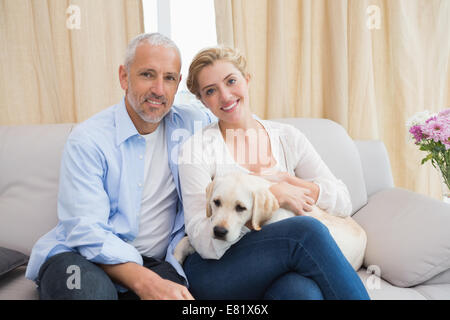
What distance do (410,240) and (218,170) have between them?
0.94 meters

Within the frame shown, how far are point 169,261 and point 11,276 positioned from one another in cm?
78

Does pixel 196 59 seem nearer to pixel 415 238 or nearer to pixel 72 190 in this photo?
pixel 72 190

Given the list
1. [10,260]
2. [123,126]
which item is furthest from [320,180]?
[10,260]

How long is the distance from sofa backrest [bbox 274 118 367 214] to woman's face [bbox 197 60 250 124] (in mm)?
704

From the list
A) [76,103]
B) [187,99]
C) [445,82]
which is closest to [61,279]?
[76,103]

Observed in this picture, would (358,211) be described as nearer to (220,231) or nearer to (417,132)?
(417,132)

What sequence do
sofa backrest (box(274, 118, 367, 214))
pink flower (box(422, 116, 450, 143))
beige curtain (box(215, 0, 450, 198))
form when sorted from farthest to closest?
beige curtain (box(215, 0, 450, 198)) < sofa backrest (box(274, 118, 367, 214)) < pink flower (box(422, 116, 450, 143))

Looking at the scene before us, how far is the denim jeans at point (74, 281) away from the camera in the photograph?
1100mm

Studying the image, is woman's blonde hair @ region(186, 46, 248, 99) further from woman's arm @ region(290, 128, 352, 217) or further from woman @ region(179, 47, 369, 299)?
woman's arm @ region(290, 128, 352, 217)

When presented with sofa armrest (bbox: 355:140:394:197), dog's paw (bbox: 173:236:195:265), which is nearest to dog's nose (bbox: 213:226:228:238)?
dog's paw (bbox: 173:236:195:265)

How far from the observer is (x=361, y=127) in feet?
7.82

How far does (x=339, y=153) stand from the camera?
6.37 ft

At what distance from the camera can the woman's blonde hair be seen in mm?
1406

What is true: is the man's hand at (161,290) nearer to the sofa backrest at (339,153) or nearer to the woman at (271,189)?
the woman at (271,189)
